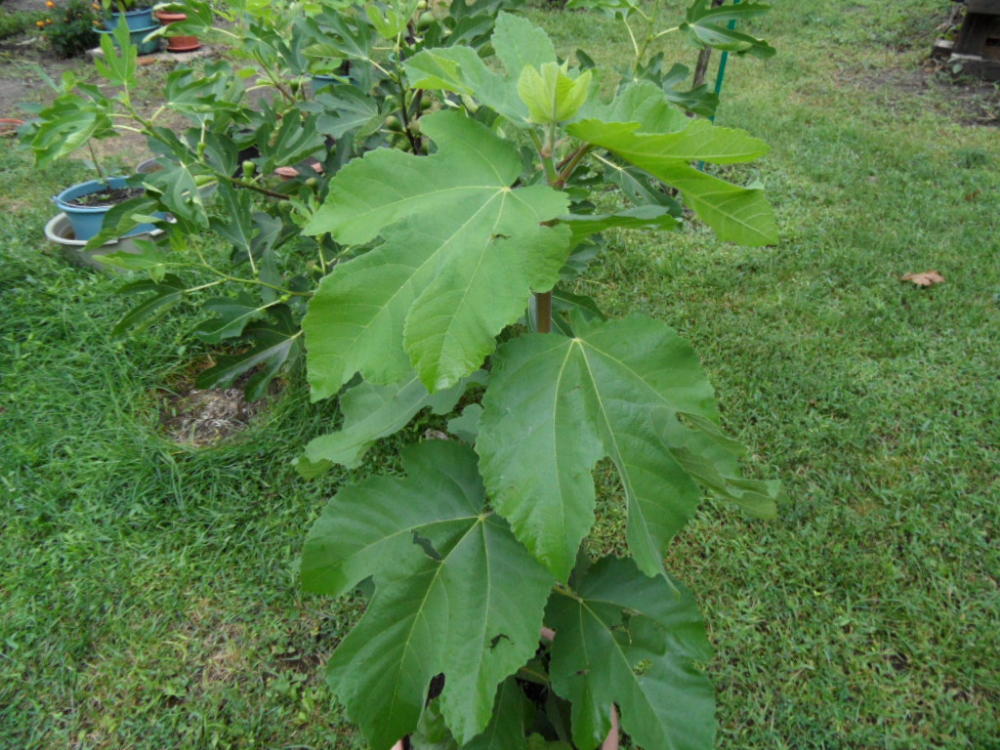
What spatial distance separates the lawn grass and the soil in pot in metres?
0.35

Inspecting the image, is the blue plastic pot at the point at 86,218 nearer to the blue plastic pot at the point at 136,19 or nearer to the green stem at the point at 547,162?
the green stem at the point at 547,162

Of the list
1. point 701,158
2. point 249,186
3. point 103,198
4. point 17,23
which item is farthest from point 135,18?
point 701,158

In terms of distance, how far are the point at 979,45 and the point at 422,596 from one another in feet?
23.0

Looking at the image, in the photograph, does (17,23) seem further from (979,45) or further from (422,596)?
(979,45)

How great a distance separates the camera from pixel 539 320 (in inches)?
53.2

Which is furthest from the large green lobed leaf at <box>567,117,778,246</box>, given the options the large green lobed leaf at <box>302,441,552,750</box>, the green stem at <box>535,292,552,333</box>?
the large green lobed leaf at <box>302,441,552,750</box>

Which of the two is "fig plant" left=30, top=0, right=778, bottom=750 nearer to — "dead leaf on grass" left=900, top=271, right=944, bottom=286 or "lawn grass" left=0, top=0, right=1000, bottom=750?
"lawn grass" left=0, top=0, right=1000, bottom=750

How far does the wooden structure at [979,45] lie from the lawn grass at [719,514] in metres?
2.54

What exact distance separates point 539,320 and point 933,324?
2.88m

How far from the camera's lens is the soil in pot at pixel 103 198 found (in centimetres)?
384

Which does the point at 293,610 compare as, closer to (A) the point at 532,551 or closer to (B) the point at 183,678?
(B) the point at 183,678

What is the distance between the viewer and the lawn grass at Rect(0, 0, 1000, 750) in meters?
2.11

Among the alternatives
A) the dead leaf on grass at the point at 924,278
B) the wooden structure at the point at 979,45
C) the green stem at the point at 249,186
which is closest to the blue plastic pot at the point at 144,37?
the green stem at the point at 249,186

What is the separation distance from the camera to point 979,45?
5836 mm
